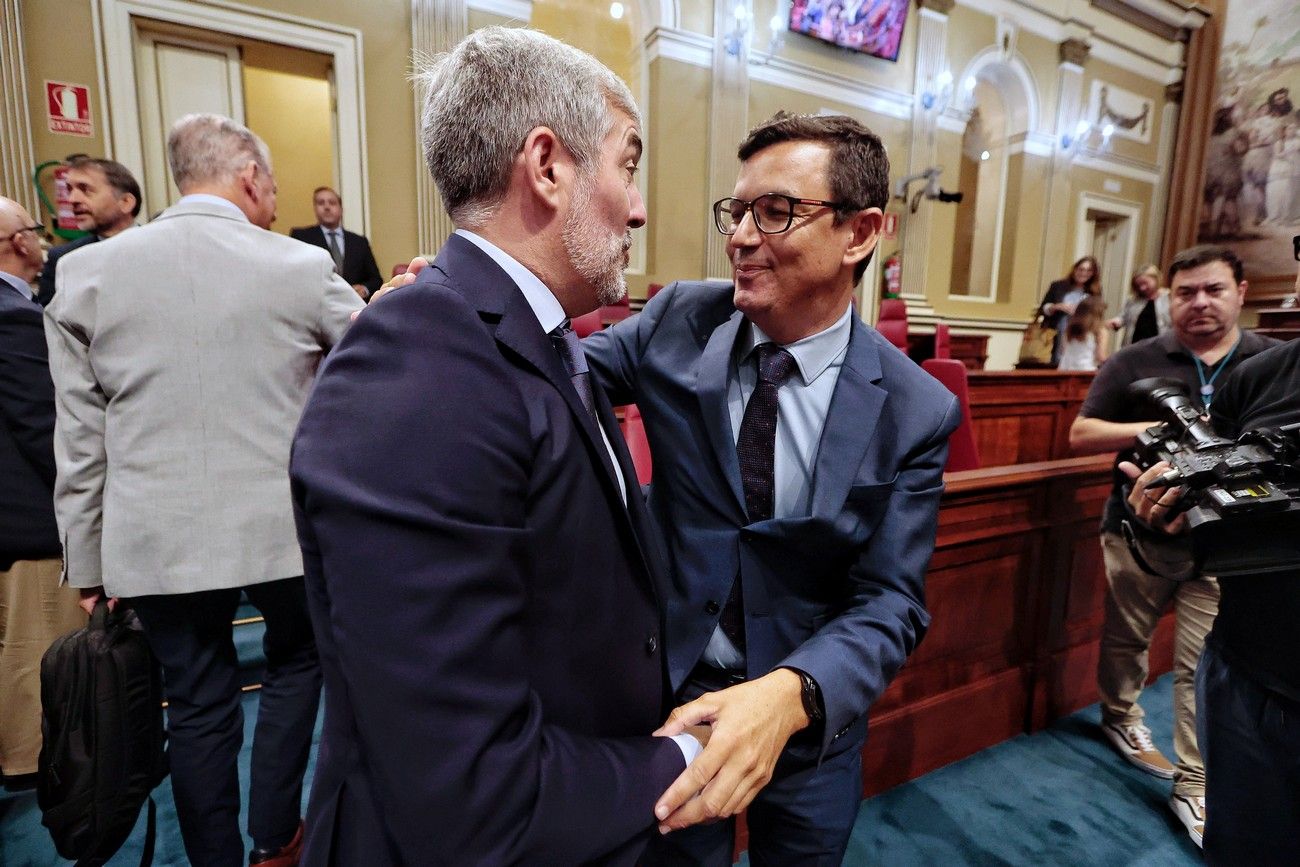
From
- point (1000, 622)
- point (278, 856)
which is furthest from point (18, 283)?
point (1000, 622)

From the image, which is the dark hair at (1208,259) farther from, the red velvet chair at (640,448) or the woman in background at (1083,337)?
the woman in background at (1083,337)

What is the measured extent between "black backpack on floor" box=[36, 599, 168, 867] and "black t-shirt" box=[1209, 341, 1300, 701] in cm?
231

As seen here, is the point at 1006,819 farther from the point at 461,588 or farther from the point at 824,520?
the point at 461,588

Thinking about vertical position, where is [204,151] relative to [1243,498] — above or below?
above

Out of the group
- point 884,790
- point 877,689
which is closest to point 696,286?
point 877,689

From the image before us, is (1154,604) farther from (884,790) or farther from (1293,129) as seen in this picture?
(1293,129)

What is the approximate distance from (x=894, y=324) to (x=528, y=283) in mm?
5698

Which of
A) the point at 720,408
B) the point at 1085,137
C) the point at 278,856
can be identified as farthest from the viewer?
the point at 1085,137

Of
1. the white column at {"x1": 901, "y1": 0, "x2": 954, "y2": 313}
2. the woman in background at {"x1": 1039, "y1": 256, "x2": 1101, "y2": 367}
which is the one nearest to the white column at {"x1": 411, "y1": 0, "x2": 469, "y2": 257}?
the white column at {"x1": 901, "y1": 0, "x2": 954, "y2": 313}

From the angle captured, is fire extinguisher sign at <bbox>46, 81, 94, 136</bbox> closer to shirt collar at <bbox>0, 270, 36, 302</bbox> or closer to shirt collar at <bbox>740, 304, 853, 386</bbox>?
shirt collar at <bbox>0, 270, 36, 302</bbox>

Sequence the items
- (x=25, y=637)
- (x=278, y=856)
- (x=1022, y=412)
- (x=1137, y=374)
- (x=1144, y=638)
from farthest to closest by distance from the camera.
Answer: (x=1022, y=412)
(x=1144, y=638)
(x=1137, y=374)
(x=25, y=637)
(x=278, y=856)

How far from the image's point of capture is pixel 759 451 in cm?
117

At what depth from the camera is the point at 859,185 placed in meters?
1.19

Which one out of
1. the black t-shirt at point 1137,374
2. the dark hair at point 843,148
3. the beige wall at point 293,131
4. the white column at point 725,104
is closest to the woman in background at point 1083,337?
the white column at point 725,104
